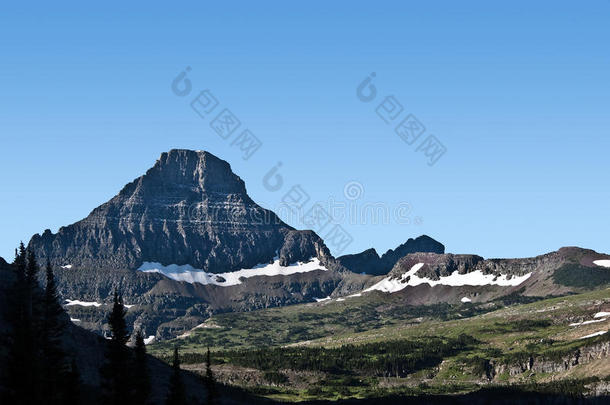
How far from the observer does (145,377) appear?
110m

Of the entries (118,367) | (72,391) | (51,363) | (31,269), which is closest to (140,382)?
(118,367)

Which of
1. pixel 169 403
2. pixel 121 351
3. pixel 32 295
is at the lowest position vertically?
pixel 169 403

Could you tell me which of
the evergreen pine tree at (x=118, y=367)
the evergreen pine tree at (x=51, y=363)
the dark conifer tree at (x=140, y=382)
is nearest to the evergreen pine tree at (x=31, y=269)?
the evergreen pine tree at (x=51, y=363)

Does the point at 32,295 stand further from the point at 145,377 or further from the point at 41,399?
the point at 41,399

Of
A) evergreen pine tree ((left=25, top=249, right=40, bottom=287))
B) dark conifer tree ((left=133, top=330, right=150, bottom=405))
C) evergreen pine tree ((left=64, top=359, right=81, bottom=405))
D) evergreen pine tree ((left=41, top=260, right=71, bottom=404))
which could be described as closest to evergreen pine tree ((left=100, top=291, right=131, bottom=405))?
dark conifer tree ((left=133, top=330, right=150, bottom=405))

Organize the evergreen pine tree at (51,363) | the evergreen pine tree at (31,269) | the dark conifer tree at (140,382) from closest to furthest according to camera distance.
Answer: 1. the evergreen pine tree at (51,363)
2. the dark conifer tree at (140,382)
3. the evergreen pine tree at (31,269)

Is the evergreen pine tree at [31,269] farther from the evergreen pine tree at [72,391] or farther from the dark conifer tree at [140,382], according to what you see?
the evergreen pine tree at [72,391]

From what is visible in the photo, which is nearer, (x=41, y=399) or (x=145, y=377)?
(x=41, y=399)

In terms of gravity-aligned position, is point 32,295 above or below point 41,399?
above

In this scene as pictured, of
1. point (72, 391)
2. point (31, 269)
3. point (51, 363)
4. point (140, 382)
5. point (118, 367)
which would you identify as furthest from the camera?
point (31, 269)

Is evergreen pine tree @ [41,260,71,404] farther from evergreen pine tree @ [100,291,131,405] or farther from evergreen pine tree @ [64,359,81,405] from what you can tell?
evergreen pine tree @ [100,291,131,405]

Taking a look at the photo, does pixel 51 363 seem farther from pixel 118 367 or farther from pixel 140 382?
pixel 118 367

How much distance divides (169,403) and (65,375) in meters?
Result: 14.4

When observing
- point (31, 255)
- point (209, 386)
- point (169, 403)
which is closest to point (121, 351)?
point (169, 403)
